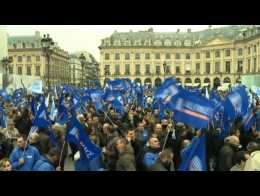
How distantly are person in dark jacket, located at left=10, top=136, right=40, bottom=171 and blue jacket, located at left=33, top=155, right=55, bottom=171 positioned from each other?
25cm

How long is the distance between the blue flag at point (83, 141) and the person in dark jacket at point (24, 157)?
69 centimetres

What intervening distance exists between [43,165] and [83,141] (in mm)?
800

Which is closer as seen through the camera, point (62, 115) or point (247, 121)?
point (247, 121)

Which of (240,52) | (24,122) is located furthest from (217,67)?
(24,122)

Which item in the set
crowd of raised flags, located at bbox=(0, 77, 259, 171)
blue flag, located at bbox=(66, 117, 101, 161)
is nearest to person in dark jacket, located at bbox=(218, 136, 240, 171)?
crowd of raised flags, located at bbox=(0, 77, 259, 171)

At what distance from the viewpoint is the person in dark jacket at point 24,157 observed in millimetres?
8234

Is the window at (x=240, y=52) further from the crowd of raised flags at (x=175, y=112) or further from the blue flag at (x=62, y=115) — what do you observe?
the blue flag at (x=62, y=115)

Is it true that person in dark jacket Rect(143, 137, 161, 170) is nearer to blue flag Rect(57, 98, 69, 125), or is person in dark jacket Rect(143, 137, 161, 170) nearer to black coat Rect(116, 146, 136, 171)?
black coat Rect(116, 146, 136, 171)

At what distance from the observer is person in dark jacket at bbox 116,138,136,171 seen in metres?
8.02

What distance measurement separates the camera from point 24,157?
27.4ft

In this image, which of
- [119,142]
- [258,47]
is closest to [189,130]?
[119,142]

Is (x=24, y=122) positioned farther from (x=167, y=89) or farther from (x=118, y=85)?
(x=118, y=85)
